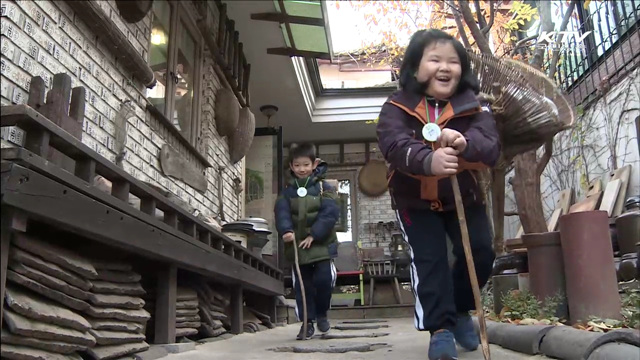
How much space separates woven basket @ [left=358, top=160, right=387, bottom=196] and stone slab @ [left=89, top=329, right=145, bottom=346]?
8.74 m

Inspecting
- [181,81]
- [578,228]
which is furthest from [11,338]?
[181,81]

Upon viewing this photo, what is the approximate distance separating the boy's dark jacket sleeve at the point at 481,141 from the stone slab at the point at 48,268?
1462 millimetres

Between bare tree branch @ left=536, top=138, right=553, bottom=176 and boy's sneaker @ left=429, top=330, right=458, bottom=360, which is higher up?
bare tree branch @ left=536, top=138, right=553, bottom=176

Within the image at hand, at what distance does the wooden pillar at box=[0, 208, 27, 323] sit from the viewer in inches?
59.6

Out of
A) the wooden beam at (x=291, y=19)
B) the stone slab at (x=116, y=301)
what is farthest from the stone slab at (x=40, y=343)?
the wooden beam at (x=291, y=19)

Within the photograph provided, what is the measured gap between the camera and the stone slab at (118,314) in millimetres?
2031

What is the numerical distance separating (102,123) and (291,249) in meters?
1.50

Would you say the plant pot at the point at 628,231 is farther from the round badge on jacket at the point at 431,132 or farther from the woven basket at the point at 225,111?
the woven basket at the point at 225,111

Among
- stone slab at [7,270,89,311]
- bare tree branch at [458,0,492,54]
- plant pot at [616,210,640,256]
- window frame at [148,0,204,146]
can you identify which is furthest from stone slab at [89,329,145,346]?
bare tree branch at [458,0,492,54]

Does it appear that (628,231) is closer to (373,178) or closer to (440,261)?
(440,261)

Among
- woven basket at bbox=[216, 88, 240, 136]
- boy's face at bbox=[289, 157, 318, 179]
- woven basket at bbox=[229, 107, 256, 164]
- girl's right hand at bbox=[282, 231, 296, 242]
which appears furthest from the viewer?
woven basket at bbox=[229, 107, 256, 164]

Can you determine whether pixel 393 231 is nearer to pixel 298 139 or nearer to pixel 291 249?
pixel 298 139

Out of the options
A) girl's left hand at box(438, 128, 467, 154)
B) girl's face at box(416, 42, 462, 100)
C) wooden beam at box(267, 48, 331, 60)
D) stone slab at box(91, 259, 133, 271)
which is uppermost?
wooden beam at box(267, 48, 331, 60)

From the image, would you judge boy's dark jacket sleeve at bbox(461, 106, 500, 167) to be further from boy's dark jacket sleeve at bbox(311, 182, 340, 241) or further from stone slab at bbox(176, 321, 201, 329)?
stone slab at bbox(176, 321, 201, 329)
